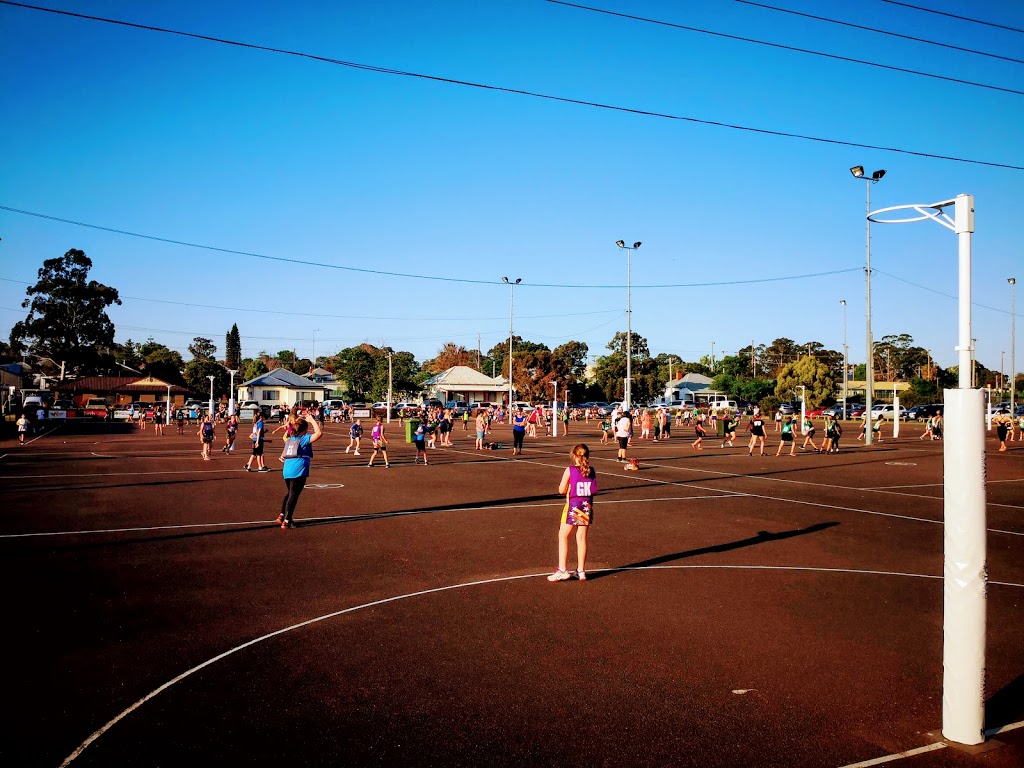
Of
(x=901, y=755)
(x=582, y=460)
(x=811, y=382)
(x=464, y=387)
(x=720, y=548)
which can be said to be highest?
(x=811, y=382)

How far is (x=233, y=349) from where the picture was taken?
4783 inches

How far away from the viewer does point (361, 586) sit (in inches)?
364

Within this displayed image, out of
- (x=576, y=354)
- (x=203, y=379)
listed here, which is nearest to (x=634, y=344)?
(x=576, y=354)

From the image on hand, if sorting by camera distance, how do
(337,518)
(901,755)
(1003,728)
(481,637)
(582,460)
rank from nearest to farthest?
(901,755) < (1003,728) < (481,637) < (582,460) < (337,518)

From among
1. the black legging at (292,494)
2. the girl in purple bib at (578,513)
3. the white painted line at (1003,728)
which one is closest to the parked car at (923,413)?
the black legging at (292,494)

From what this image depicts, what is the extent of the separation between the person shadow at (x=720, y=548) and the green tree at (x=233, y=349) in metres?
118

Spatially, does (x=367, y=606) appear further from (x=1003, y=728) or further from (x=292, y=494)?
(x=1003, y=728)

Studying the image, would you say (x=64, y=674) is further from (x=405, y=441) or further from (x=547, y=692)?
(x=405, y=441)

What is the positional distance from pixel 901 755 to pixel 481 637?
12.4 ft

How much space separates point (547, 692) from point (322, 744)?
73.2 inches

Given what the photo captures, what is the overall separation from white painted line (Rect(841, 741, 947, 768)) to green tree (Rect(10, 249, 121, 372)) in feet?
291

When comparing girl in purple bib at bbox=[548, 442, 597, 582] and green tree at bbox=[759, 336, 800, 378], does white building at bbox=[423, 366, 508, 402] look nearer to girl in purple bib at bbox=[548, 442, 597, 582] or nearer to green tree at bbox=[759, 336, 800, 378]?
green tree at bbox=[759, 336, 800, 378]

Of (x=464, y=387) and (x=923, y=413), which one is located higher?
(x=464, y=387)

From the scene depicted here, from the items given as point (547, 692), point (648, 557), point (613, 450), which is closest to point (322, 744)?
point (547, 692)
